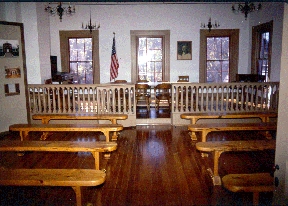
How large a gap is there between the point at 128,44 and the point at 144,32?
724 millimetres

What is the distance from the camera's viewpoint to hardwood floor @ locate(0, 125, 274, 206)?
339 centimetres

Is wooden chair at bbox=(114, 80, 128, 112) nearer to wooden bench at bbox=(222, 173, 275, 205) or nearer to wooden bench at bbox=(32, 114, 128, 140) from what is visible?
wooden bench at bbox=(32, 114, 128, 140)

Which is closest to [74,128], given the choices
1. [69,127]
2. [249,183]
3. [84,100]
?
[69,127]

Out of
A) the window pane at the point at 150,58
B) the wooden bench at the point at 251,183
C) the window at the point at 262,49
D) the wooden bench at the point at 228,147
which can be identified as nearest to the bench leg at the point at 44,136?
the wooden bench at the point at 228,147

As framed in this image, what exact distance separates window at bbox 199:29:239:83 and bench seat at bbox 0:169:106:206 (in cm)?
789

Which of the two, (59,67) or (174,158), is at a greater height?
(59,67)

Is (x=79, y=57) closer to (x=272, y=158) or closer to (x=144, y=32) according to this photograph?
(x=144, y=32)

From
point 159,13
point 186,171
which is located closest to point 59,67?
point 159,13

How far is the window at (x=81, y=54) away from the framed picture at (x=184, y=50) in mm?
2996

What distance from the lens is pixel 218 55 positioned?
33.9ft

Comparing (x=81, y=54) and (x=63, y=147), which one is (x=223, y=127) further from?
(x=81, y=54)

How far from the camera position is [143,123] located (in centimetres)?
736

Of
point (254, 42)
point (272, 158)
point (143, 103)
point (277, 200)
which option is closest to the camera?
point (277, 200)

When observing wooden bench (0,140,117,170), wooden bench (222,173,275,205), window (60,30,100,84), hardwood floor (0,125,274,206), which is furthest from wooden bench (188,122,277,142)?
window (60,30,100,84)
